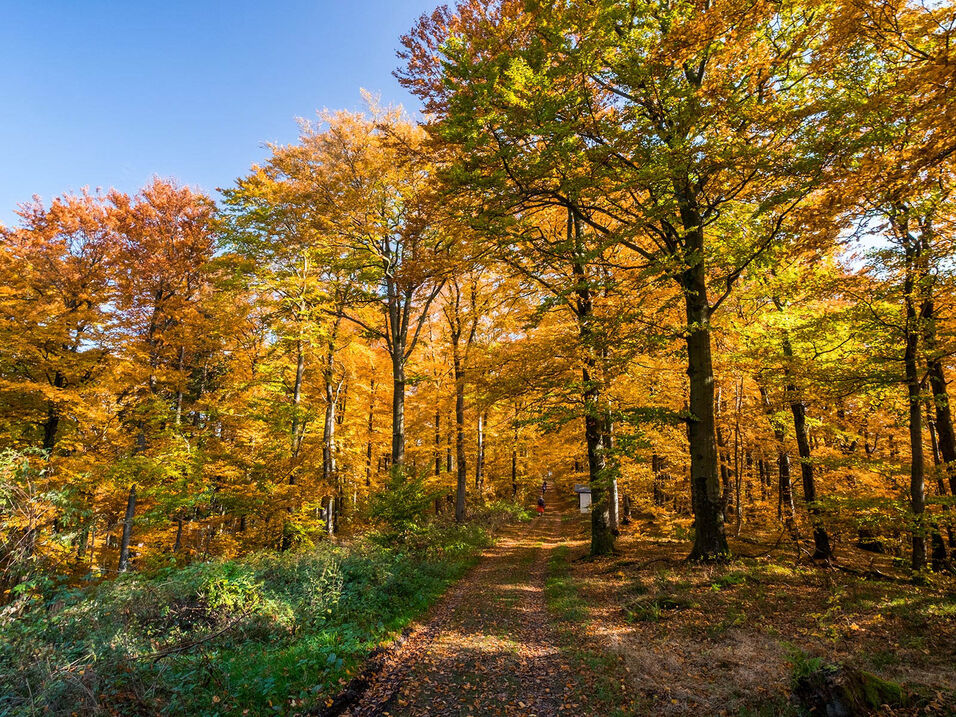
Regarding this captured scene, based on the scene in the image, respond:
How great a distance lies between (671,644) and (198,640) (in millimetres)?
6423

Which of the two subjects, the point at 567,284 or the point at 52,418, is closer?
the point at 567,284

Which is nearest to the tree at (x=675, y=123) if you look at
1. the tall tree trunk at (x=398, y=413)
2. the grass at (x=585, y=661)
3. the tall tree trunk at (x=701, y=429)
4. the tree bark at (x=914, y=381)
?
the tall tree trunk at (x=701, y=429)

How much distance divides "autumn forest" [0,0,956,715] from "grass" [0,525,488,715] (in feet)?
0.17

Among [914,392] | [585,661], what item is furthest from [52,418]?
[914,392]

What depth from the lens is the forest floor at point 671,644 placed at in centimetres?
471

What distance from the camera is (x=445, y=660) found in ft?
20.6

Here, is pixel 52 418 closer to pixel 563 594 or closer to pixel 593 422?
pixel 563 594

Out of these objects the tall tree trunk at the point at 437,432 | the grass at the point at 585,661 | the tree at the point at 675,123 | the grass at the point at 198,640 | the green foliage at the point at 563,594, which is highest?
the tree at the point at 675,123

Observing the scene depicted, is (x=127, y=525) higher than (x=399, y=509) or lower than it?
lower

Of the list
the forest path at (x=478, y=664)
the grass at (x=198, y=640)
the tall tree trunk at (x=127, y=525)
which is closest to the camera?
the grass at (x=198, y=640)

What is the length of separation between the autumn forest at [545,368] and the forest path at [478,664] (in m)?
0.08

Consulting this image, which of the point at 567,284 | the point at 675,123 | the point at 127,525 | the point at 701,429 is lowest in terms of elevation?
the point at 127,525

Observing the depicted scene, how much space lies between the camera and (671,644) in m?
6.09

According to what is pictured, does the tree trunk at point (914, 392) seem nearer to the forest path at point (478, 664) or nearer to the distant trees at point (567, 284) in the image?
the distant trees at point (567, 284)
